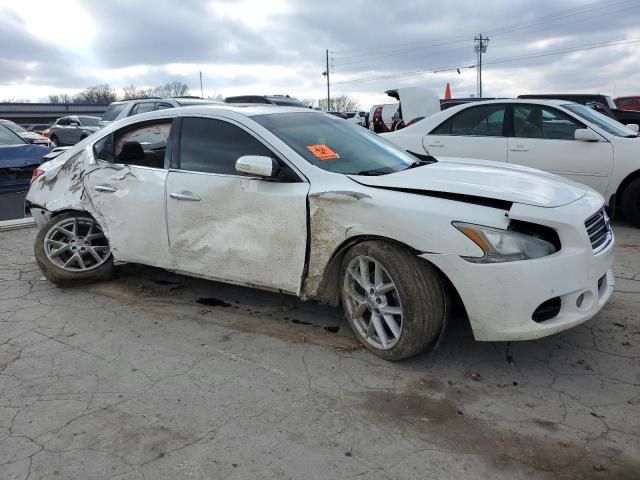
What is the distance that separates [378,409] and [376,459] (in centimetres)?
44

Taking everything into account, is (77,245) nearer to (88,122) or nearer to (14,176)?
(14,176)

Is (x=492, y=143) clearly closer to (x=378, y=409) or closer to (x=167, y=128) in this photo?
(x=167, y=128)

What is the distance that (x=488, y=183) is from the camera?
3.48 m

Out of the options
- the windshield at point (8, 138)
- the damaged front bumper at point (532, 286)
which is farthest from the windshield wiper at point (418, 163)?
the windshield at point (8, 138)

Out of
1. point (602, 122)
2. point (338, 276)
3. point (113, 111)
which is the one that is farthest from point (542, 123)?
point (113, 111)

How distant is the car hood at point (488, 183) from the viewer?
328 cm

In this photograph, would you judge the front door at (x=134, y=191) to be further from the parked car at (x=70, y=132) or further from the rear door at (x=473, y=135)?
the parked car at (x=70, y=132)

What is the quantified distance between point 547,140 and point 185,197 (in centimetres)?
504

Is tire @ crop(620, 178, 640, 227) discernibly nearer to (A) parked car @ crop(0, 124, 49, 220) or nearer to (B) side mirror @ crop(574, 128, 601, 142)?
(B) side mirror @ crop(574, 128, 601, 142)

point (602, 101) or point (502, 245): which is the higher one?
point (602, 101)

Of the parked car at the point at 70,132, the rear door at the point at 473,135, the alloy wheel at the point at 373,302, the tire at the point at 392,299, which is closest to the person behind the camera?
the tire at the point at 392,299

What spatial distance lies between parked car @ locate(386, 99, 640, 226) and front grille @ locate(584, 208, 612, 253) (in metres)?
3.59

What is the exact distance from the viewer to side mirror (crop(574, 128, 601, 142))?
682 centimetres

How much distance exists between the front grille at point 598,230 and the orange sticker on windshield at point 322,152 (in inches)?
66.8
